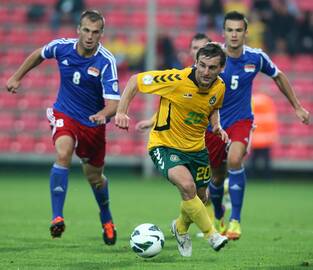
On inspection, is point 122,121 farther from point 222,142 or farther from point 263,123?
point 263,123

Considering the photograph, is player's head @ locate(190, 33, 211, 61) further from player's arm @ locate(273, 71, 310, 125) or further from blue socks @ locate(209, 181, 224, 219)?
blue socks @ locate(209, 181, 224, 219)

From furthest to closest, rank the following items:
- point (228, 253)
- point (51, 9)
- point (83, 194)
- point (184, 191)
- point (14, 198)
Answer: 1. point (51, 9)
2. point (83, 194)
3. point (14, 198)
4. point (228, 253)
5. point (184, 191)

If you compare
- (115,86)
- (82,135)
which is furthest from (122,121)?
(82,135)

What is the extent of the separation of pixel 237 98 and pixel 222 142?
19.1 inches

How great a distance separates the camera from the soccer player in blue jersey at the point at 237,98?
9.28m

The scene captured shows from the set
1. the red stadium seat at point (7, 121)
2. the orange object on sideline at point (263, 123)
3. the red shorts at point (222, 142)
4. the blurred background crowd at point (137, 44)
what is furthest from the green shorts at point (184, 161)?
the red stadium seat at point (7, 121)

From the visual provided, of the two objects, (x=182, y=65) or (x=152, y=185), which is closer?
(x=152, y=185)

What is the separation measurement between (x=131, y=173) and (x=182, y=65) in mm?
2808

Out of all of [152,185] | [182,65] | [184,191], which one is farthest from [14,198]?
[184,191]

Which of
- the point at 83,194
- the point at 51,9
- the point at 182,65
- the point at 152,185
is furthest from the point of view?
the point at 51,9

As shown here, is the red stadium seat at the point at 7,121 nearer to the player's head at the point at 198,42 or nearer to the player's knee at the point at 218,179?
the player's head at the point at 198,42

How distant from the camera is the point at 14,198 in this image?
46.4 feet

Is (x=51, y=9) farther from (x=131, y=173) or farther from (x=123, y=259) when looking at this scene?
(x=123, y=259)

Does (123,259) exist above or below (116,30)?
above
